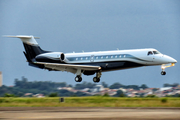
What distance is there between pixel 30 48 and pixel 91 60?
8866 mm

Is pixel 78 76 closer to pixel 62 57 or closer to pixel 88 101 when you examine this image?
pixel 62 57

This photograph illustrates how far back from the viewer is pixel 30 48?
45.9 metres

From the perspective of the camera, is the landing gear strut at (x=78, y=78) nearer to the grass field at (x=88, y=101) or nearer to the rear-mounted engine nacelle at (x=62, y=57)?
the rear-mounted engine nacelle at (x=62, y=57)

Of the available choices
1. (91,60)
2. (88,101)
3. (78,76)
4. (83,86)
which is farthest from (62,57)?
(83,86)

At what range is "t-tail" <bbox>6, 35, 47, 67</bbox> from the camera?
45469mm

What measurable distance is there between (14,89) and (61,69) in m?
36.4

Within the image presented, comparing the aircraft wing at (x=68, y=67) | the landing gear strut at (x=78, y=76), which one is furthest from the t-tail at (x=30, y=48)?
the landing gear strut at (x=78, y=76)

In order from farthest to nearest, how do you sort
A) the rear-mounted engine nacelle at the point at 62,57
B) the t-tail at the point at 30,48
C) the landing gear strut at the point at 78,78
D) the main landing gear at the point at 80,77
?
1. the t-tail at the point at 30,48
2. the landing gear strut at the point at 78,78
3. the rear-mounted engine nacelle at the point at 62,57
4. the main landing gear at the point at 80,77

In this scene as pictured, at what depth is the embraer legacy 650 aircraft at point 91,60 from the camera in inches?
1529

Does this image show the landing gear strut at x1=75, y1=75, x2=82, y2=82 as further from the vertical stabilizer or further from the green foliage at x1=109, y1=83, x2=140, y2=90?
the green foliage at x1=109, y1=83, x2=140, y2=90


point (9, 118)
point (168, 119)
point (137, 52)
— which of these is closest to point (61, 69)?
point (137, 52)

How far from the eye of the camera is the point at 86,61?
42281 millimetres

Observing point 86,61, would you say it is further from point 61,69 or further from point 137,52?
point 137,52

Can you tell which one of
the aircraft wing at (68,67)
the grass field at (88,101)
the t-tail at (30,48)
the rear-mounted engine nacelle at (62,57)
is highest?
the t-tail at (30,48)
